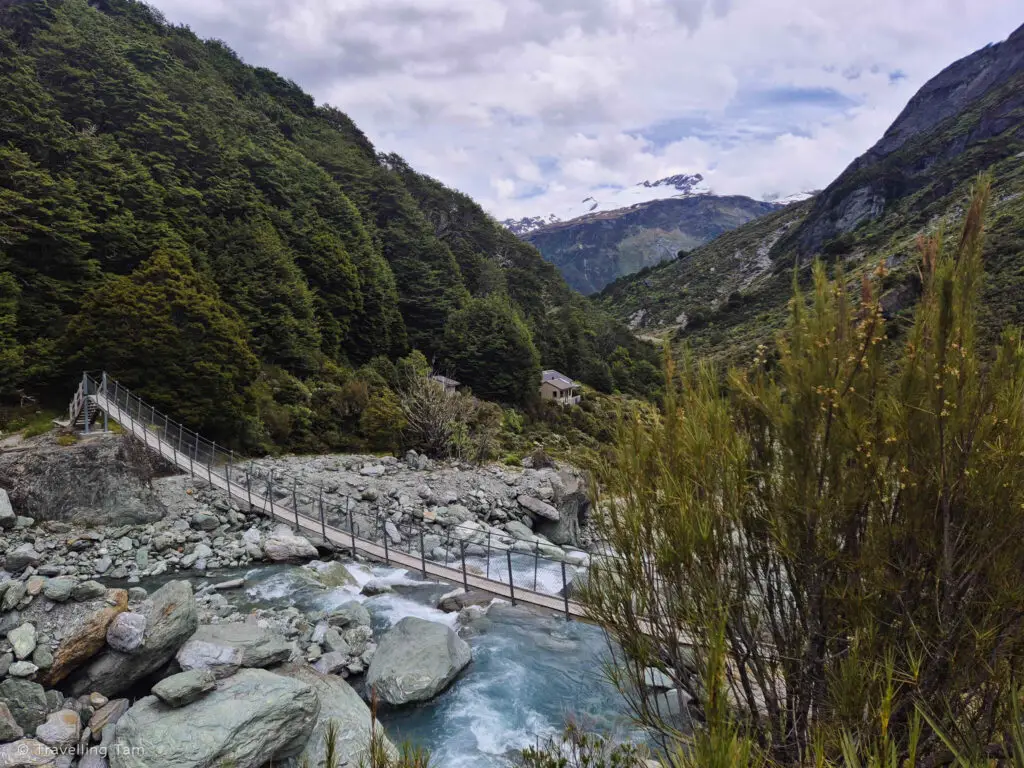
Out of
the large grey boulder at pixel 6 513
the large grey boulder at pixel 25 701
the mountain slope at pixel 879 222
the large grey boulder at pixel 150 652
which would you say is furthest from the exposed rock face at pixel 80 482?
the mountain slope at pixel 879 222

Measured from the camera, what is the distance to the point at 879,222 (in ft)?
247

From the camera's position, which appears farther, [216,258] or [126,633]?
[216,258]

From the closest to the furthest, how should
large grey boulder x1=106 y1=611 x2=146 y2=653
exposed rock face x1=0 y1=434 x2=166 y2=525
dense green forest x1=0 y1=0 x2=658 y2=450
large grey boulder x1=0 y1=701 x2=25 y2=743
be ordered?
large grey boulder x1=0 y1=701 x2=25 y2=743 → large grey boulder x1=106 y1=611 x2=146 y2=653 → exposed rock face x1=0 y1=434 x2=166 y2=525 → dense green forest x1=0 y1=0 x2=658 y2=450

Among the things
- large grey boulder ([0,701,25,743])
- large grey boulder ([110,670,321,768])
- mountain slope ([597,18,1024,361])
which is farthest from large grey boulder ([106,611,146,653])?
mountain slope ([597,18,1024,361])

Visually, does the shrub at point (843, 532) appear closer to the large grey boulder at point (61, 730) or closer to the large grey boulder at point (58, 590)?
the large grey boulder at point (61, 730)

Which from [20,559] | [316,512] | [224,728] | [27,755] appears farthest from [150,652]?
[316,512]

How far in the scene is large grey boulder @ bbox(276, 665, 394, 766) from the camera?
20.3 ft

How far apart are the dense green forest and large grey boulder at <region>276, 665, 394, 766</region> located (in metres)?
13.6

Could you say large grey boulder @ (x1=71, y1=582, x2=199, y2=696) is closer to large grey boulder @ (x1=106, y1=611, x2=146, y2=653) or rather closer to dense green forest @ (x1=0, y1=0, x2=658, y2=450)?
large grey boulder @ (x1=106, y1=611, x2=146, y2=653)

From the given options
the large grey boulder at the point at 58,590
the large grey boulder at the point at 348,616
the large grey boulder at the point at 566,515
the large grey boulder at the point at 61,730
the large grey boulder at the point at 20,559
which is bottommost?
the large grey boulder at the point at 566,515

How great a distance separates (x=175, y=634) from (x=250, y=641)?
1010mm

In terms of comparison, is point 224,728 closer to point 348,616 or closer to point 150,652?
point 150,652

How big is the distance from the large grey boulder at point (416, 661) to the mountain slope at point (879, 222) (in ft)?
95.0

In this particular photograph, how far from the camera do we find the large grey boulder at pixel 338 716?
6.18 metres
